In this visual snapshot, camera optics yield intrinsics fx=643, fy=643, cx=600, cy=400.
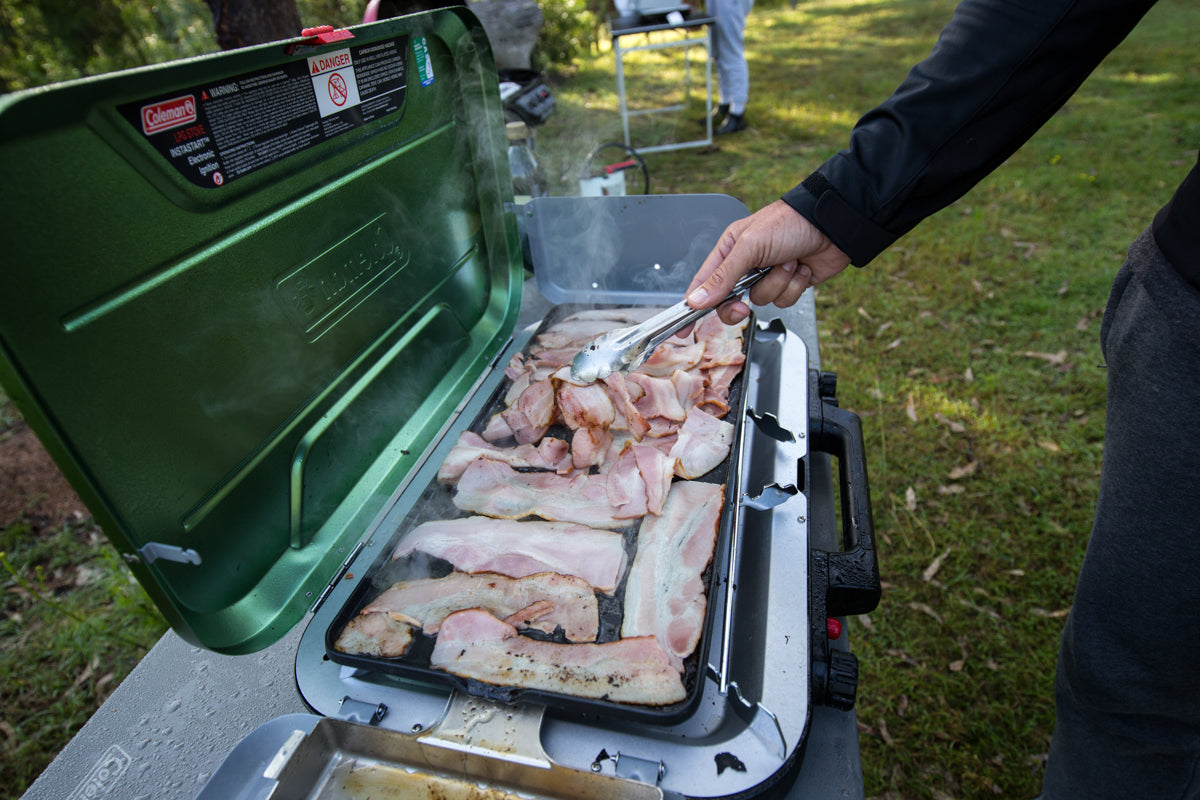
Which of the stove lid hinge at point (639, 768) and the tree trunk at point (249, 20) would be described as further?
the tree trunk at point (249, 20)

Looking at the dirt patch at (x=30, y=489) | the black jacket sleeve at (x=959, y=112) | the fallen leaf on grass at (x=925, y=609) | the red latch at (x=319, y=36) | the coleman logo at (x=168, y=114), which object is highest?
the red latch at (x=319, y=36)

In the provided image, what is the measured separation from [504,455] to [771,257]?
87 cm

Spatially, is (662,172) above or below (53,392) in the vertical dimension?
below

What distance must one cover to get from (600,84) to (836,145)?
A: 441 centimetres

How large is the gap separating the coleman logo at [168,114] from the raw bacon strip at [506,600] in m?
0.93

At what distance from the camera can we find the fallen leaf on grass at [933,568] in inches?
111

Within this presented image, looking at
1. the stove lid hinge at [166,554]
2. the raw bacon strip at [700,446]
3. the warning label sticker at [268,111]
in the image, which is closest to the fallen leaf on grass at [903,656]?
the raw bacon strip at [700,446]

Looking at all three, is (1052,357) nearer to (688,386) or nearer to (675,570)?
(688,386)

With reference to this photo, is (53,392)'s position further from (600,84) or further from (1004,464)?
(600,84)

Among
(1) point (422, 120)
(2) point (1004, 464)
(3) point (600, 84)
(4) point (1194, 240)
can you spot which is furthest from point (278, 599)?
(3) point (600, 84)

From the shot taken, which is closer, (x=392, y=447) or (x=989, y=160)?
(x=989, y=160)

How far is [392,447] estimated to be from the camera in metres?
1.67

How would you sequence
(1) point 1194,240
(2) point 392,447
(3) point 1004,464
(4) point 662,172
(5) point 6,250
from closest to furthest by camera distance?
(5) point 6,250 < (1) point 1194,240 < (2) point 392,447 < (3) point 1004,464 < (4) point 662,172

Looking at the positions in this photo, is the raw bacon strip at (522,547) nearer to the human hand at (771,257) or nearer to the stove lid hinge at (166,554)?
the stove lid hinge at (166,554)
